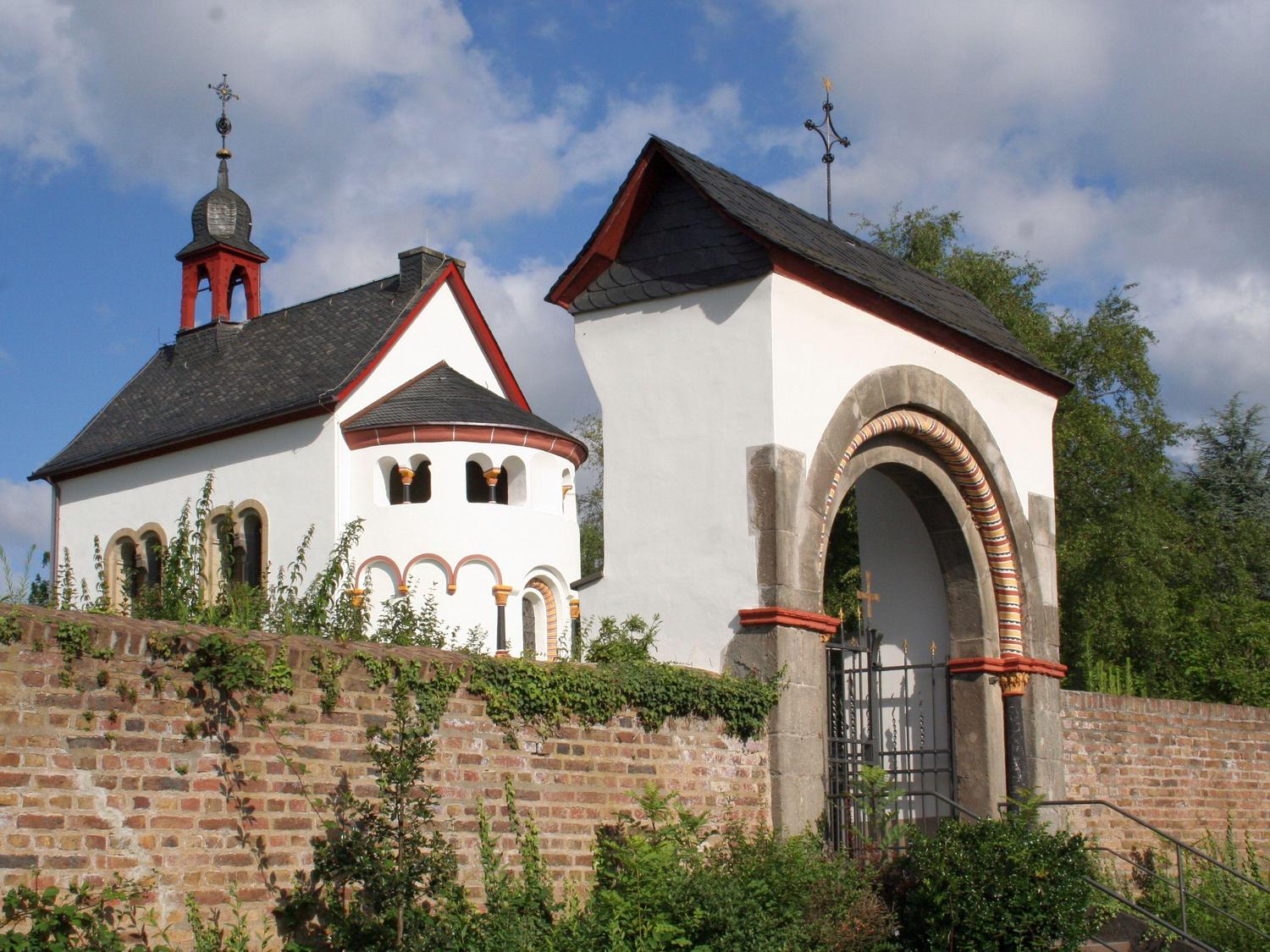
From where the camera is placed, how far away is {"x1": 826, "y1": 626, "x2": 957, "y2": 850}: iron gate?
40.2 feet

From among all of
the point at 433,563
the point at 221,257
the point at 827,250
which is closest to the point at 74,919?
the point at 827,250

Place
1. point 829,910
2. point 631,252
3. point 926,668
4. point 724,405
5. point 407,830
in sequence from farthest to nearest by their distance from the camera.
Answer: point 926,668, point 631,252, point 724,405, point 829,910, point 407,830

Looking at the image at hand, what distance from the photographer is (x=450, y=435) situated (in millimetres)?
27344

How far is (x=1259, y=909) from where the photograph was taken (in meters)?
13.4

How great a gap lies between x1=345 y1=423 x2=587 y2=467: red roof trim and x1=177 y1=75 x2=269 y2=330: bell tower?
9.29m

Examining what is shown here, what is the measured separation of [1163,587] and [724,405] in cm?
1676

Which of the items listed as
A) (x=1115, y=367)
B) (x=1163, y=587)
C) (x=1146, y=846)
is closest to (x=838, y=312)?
(x=1146, y=846)

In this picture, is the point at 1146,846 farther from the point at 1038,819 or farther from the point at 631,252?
the point at 631,252

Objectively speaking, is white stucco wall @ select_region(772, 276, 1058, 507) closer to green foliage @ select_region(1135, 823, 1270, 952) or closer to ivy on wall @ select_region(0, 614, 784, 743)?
ivy on wall @ select_region(0, 614, 784, 743)

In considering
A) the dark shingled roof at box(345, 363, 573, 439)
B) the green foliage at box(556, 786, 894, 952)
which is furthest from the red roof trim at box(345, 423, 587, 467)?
the green foliage at box(556, 786, 894, 952)

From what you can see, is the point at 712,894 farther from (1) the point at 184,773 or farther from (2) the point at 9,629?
(2) the point at 9,629

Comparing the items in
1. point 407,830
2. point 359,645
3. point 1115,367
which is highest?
point 1115,367

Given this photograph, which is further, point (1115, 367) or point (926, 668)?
point (1115, 367)

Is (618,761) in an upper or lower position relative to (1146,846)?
upper
